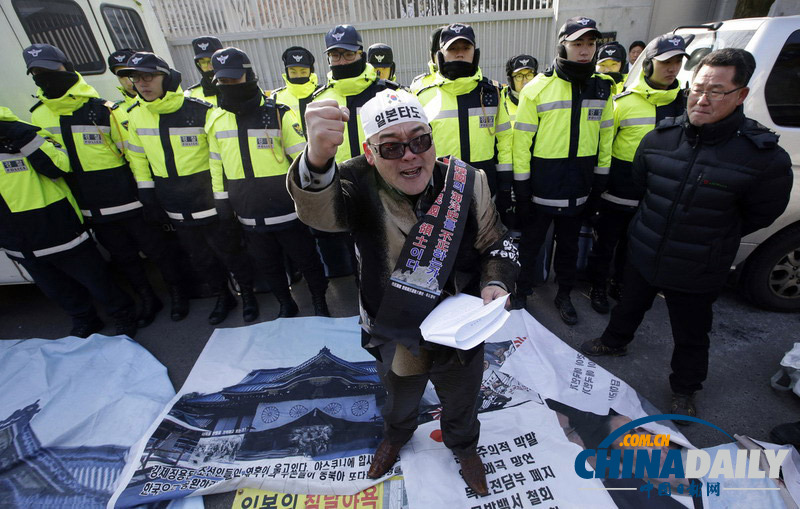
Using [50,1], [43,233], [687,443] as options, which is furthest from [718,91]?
[50,1]

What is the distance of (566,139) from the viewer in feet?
9.92

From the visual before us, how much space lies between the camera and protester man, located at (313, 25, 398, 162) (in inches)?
125

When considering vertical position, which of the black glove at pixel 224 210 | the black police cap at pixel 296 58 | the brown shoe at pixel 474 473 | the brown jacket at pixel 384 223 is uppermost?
the black police cap at pixel 296 58

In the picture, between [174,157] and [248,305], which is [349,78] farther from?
[248,305]

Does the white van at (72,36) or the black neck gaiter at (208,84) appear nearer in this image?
the white van at (72,36)

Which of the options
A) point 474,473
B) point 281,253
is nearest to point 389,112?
point 474,473

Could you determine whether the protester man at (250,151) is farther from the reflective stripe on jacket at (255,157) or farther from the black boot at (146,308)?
the black boot at (146,308)

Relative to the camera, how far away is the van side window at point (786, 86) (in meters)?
2.77

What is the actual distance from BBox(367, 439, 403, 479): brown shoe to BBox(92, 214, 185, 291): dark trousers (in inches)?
118

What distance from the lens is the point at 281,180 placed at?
3197 mm

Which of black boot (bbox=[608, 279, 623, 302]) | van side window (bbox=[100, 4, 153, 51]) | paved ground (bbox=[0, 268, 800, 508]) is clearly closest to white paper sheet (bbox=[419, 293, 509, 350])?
paved ground (bbox=[0, 268, 800, 508])

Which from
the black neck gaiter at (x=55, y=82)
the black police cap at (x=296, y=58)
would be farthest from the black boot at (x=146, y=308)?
the black police cap at (x=296, y=58)

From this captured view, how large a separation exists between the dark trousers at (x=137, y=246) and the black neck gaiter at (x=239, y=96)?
1543 mm

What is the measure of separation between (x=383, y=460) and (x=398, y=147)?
5.91 ft
